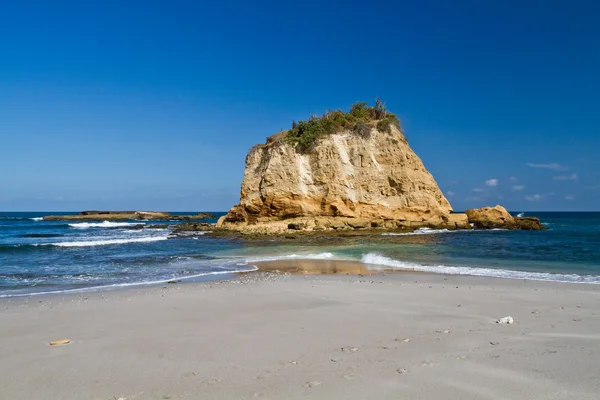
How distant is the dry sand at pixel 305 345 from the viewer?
4.23 metres

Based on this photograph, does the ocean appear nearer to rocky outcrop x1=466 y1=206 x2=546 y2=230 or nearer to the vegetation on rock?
the vegetation on rock

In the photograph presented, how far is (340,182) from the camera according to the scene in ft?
117

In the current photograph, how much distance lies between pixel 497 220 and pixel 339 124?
19.9 metres

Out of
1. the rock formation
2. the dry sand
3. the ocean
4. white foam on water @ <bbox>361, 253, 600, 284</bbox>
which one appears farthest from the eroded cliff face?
the dry sand

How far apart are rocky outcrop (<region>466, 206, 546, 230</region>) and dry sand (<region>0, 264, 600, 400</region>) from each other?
34113 mm

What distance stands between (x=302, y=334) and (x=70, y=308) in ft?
17.5

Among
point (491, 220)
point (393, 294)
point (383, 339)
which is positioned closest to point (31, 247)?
point (393, 294)

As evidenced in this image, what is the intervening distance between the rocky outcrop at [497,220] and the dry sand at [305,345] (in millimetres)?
34113

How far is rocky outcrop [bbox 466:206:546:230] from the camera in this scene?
1622 inches

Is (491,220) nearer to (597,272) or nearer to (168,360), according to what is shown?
(597,272)

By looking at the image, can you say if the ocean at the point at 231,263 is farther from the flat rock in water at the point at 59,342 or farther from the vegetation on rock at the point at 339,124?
the vegetation on rock at the point at 339,124

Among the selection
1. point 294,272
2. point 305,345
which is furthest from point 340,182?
point 305,345

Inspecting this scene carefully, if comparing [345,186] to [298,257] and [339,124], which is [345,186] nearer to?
[339,124]

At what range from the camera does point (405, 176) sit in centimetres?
3684
